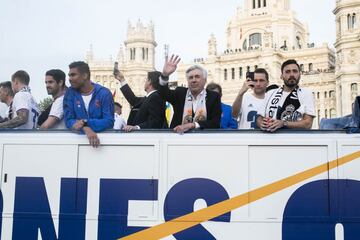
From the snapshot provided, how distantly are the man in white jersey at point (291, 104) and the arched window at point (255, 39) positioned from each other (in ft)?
257

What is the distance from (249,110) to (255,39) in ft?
259

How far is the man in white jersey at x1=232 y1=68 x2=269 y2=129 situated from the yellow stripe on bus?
4.42 feet

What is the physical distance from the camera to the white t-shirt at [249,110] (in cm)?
604

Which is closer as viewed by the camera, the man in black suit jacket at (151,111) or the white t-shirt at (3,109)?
the man in black suit jacket at (151,111)

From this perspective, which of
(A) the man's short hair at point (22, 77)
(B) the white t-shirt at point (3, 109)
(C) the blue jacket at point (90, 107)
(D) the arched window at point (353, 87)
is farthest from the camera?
(D) the arched window at point (353, 87)

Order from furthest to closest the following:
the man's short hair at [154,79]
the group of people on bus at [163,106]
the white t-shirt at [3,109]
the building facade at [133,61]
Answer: the building facade at [133,61] → the white t-shirt at [3,109] → the man's short hair at [154,79] → the group of people on bus at [163,106]

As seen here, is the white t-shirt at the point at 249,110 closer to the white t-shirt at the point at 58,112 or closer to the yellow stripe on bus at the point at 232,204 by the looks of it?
the yellow stripe on bus at the point at 232,204

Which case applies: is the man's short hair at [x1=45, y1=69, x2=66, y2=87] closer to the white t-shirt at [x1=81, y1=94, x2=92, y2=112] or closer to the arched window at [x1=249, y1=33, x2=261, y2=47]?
the white t-shirt at [x1=81, y1=94, x2=92, y2=112]

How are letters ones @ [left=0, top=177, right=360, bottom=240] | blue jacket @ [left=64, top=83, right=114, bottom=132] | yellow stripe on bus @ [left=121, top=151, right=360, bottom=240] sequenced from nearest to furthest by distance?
letters ones @ [left=0, top=177, right=360, bottom=240] < yellow stripe on bus @ [left=121, top=151, right=360, bottom=240] < blue jacket @ [left=64, top=83, right=114, bottom=132]

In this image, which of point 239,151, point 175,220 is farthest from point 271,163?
point 175,220

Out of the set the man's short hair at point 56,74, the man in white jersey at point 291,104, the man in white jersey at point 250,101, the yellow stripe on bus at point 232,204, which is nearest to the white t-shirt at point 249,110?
the man in white jersey at point 250,101

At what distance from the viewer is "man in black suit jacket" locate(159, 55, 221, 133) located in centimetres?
519

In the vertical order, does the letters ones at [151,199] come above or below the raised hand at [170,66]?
below

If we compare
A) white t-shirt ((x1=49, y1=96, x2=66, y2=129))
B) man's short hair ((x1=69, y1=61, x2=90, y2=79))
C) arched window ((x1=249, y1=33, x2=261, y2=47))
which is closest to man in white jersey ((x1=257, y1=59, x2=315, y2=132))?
man's short hair ((x1=69, y1=61, x2=90, y2=79))
